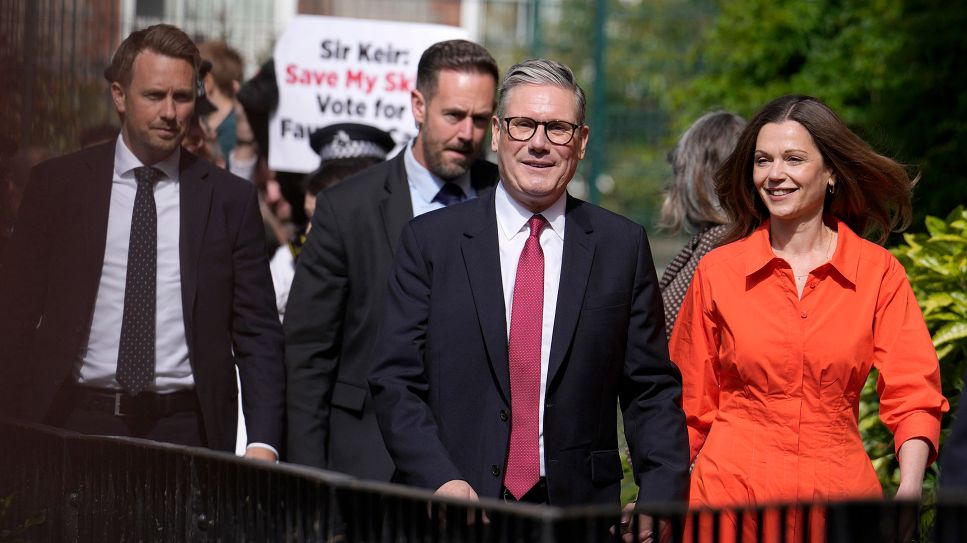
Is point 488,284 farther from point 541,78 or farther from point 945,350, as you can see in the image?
point 945,350

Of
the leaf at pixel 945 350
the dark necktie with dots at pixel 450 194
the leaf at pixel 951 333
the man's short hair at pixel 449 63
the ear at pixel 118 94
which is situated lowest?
the leaf at pixel 945 350

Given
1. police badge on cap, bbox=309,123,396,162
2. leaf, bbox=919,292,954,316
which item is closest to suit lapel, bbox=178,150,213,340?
police badge on cap, bbox=309,123,396,162

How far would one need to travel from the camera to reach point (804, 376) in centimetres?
400

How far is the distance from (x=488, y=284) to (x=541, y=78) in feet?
1.94

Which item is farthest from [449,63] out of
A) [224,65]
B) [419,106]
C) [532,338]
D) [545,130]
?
[224,65]

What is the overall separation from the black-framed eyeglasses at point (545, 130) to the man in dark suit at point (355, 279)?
45.4 inches

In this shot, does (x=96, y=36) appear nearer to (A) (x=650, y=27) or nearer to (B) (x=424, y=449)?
(B) (x=424, y=449)

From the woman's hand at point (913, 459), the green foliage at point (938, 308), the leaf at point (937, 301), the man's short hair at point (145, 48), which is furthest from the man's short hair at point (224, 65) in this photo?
the woman's hand at point (913, 459)

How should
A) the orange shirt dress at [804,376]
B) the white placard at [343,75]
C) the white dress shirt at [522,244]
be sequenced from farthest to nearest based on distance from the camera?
the white placard at [343,75], the orange shirt dress at [804,376], the white dress shirt at [522,244]

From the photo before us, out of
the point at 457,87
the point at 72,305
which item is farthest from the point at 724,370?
the point at 72,305

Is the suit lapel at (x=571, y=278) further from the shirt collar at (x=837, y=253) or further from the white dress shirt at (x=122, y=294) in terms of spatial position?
the white dress shirt at (x=122, y=294)

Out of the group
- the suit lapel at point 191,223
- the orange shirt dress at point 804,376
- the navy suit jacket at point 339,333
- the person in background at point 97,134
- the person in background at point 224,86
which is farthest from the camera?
the person in background at point 224,86

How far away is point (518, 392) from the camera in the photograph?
12.3 feet

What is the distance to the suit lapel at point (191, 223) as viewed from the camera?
4.38m
